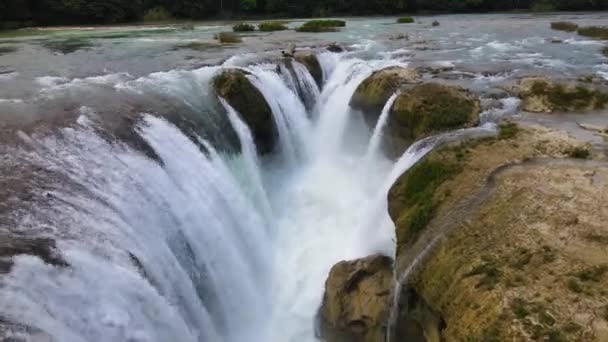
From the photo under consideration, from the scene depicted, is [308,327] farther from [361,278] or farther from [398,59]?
[398,59]

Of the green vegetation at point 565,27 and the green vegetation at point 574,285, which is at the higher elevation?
the green vegetation at point 565,27

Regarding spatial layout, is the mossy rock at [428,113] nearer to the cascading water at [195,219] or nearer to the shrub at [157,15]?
the cascading water at [195,219]

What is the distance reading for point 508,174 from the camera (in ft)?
26.6

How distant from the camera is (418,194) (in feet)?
28.6

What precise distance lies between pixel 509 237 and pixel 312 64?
13.0 meters

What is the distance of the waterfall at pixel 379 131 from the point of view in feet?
43.5

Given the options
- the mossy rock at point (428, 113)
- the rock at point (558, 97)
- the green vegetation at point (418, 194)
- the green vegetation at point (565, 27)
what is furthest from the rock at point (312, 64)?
the green vegetation at point (565, 27)

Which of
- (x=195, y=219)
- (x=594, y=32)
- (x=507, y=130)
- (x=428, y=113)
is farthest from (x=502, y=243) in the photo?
(x=594, y=32)

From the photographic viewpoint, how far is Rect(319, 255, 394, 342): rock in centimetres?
822

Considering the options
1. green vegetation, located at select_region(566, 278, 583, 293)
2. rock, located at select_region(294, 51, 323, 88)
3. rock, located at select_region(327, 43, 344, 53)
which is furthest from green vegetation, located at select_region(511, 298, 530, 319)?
rock, located at select_region(327, 43, 344, 53)

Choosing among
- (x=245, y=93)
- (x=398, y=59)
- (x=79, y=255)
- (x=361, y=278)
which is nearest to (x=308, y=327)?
(x=361, y=278)

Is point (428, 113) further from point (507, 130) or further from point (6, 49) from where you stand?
point (6, 49)

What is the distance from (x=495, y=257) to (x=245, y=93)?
905 cm

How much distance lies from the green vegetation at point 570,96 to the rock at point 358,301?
6.66m
